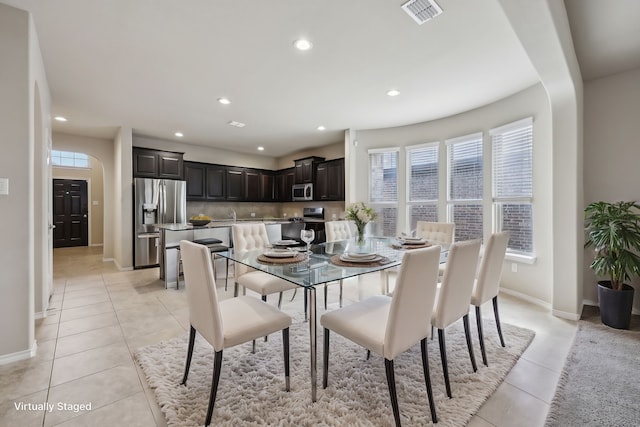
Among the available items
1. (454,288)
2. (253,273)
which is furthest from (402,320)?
(253,273)

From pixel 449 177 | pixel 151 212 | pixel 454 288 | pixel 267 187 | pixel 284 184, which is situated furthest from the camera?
pixel 267 187

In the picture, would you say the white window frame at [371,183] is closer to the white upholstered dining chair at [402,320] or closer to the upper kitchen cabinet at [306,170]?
the upper kitchen cabinet at [306,170]

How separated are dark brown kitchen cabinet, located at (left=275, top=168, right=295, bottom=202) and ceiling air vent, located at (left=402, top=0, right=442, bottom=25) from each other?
5042 millimetres

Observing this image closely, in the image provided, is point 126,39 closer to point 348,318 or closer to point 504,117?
point 348,318

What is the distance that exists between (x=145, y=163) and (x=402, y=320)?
560 centimetres

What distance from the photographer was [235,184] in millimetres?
6816

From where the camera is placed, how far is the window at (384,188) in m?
4.95

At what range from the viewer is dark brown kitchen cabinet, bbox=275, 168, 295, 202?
7.02 meters

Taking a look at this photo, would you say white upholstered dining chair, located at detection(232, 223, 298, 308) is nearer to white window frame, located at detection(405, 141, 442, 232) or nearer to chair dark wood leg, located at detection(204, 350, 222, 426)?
chair dark wood leg, located at detection(204, 350, 222, 426)

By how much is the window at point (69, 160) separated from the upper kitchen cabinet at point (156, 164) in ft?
13.5

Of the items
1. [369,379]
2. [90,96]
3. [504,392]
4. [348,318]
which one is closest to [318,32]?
[348,318]

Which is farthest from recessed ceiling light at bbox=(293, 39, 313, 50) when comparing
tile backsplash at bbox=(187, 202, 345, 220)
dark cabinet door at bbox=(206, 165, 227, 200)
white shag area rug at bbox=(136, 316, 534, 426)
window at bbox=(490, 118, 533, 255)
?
dark cabinet door at bbox=(206, 165, 227, 200)

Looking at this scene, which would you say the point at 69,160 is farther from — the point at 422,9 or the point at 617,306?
the point at 617,306

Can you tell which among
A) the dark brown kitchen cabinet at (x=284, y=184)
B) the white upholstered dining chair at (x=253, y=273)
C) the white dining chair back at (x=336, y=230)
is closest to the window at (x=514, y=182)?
the white dining chair back at (x=336, y=230)
